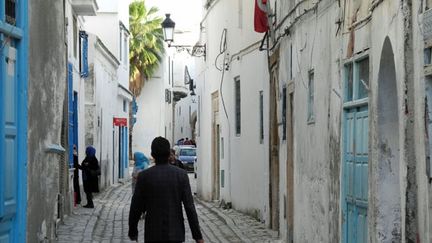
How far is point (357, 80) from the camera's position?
9547 mm

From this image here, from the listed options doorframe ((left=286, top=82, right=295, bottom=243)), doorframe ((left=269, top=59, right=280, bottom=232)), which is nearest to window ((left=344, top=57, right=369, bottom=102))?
doorframe ((left=286, top=82, right=295, bottom=243))

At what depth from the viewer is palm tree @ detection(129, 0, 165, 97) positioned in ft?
172

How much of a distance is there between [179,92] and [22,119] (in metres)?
58.0

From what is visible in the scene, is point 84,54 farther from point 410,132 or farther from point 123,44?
point 410,132

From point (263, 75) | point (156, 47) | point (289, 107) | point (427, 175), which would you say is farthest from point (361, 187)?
point (156, 47)

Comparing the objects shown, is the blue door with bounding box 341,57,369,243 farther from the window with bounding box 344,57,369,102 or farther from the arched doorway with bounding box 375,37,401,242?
the arched doorway with bounding box 375,37,401,242

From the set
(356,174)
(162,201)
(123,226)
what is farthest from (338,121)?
(123,226)

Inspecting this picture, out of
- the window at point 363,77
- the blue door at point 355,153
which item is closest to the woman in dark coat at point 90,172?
the blue door at point 355,153

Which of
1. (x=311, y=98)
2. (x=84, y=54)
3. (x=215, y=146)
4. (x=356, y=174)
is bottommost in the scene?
(x=356, y=174)

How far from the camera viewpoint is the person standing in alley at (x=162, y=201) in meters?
7.85

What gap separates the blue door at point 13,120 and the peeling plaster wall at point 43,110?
266 mm

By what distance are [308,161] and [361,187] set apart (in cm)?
296

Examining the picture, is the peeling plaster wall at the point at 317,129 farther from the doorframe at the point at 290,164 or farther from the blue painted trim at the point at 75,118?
the blue painted trim at the point at 75,118

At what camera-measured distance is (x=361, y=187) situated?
9.30 m
